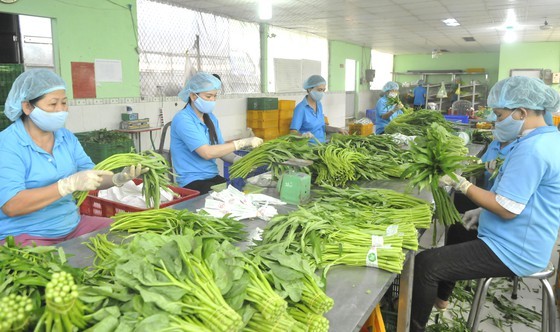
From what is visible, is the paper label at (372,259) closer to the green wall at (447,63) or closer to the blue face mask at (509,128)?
the blue face mask at (509,128)

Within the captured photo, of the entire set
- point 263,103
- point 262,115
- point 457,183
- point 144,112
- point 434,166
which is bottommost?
point 457,183

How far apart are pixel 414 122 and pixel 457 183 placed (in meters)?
3.70

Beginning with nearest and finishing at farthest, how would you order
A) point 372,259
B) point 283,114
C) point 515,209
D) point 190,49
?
1. point 372,259
2. point 515,209
3. point 190,49
4. point 283,114

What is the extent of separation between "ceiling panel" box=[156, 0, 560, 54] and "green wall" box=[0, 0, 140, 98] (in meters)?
1.11

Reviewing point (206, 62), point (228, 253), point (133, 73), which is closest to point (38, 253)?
point (228, 253)

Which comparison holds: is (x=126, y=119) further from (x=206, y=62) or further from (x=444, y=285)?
(x=444, y=285)

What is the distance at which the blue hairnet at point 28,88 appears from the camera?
2.20 meters

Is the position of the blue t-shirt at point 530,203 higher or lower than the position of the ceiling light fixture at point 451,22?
lower

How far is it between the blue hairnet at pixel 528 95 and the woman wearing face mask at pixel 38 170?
7.06 feet

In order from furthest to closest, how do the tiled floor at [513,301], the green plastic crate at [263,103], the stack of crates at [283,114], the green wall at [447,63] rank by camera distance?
the green wall at [447,63] → the stack of crates at [283,114] → the green plastic crate at [263,103] → the tiled floor at [513,301]

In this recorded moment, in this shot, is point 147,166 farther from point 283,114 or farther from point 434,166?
point 283,114

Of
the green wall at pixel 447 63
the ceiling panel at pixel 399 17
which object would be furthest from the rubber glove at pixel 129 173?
Answer: the green wall at pixel 447 63

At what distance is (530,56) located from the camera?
491 inches

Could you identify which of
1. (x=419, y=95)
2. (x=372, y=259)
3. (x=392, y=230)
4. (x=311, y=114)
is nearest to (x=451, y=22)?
(x=311, y=114)
